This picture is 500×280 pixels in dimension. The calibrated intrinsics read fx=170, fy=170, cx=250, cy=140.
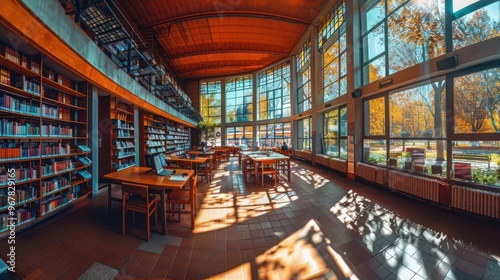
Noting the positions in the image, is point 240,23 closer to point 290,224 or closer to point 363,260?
point 290,224

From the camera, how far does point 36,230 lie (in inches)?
94.9

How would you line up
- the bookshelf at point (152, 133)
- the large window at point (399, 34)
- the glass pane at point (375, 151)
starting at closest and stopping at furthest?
the large window at point (399, 34) → the glass pane at point (375, 151) → the bookshelf at point (152, 133)

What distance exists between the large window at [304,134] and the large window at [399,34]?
4.19 meters

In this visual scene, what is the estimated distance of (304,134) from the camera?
9.91m

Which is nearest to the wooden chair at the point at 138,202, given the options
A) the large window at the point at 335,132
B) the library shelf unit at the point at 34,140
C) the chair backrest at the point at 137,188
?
the chair backrest at the point at 137,188

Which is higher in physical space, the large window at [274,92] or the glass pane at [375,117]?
the large window at [274,92]

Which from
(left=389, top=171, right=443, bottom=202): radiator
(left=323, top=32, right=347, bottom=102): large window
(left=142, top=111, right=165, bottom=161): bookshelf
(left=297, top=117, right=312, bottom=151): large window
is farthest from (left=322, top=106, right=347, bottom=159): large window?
(left=142, top=111, right=165, bottom=161): bookshelf

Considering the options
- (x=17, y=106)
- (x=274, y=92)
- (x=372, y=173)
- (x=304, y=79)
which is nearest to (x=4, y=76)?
(x=17, y=106)

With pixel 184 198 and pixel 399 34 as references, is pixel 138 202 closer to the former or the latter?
pixel 184 198

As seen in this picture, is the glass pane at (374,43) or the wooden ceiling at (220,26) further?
the wooden ceiling at (220,26)

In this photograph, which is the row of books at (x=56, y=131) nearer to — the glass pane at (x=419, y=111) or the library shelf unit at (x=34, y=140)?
the library shelf unit at (x=34, y=140)

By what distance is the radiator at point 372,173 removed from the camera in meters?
4.15

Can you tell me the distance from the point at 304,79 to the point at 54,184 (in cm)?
1046

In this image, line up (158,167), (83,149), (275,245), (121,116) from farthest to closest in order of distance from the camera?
(121,116)
(83,149)
(158,167)
(275,245)
